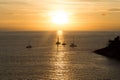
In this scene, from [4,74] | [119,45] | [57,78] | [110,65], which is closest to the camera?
[57,78]

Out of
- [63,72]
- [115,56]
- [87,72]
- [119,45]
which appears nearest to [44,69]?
[63,72]

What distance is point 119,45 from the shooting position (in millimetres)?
124250

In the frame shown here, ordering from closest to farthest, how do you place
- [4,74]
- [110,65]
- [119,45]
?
[4,74], [110,65], [119,45]

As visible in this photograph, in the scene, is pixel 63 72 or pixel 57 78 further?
pixel 63 72

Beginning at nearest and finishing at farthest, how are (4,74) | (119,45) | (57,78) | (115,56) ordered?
(57,78), (4,74), (115,56), (119,45)

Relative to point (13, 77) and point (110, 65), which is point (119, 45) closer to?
point (110, 65)

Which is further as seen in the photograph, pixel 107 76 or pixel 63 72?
pixel 63 72

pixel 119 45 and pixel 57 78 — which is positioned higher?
pixel 119 45

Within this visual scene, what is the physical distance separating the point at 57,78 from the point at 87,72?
10825 millimetres

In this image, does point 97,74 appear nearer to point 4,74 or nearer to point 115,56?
point 4,74

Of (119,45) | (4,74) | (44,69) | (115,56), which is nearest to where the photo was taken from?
(4,74)

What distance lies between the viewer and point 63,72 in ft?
243

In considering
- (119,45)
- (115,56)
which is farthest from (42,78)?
(119,45)

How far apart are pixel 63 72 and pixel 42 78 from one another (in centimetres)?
965
